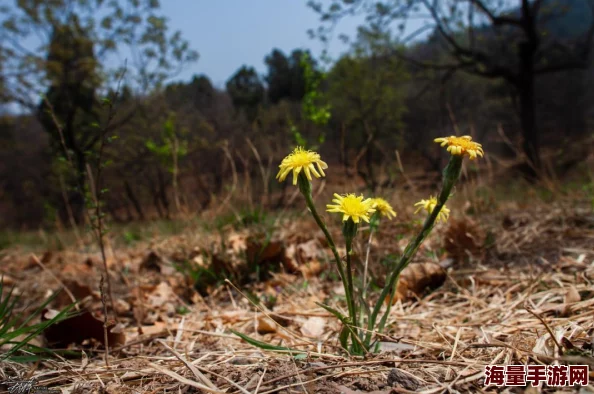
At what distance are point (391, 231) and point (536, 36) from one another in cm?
1014

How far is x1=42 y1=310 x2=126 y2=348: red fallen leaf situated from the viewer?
4.45 feet

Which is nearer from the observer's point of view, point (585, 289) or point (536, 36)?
point (585, 289)

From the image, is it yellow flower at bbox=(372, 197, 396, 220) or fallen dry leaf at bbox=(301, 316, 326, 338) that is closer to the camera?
yellow flower at bbox=(372, 197, 396, 220)

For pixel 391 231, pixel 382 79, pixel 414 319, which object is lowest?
pixel 414 319

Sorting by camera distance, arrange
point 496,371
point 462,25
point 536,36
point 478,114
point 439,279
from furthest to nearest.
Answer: point 478,114
point 462,25
point 536,36
point 439,279
point 496,371

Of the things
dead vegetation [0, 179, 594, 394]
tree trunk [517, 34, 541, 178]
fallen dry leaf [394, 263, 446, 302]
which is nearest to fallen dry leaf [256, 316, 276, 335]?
dead vegetation [0, 179, 594, 394]

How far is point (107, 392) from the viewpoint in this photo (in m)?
0.92

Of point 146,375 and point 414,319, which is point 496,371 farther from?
point 146,375

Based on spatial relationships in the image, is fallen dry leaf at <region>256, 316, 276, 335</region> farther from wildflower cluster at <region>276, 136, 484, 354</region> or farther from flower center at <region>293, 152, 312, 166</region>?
flower center at <region>293, 152, 312, 166</region>

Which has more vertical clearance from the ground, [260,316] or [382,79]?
[382,79]

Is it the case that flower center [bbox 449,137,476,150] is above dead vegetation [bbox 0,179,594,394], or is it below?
above

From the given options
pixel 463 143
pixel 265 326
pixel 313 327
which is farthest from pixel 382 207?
pixel 265 326

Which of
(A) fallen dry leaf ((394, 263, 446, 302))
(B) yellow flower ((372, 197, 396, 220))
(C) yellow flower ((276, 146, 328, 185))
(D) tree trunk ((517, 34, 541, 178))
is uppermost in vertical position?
(D) tree trunk ((517, 34, 541, 178))

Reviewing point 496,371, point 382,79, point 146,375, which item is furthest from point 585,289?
point 382,79
